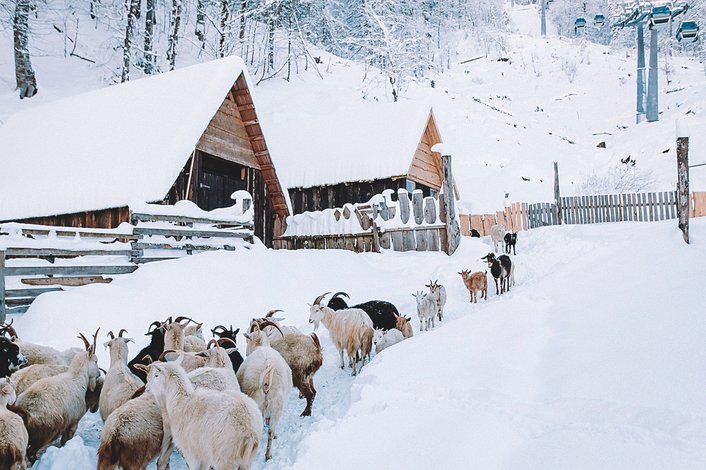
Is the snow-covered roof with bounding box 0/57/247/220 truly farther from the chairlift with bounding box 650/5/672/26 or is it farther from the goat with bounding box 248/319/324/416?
the chairlift with bounding box 650/5/672/26

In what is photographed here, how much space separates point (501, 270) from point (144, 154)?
30.1ft

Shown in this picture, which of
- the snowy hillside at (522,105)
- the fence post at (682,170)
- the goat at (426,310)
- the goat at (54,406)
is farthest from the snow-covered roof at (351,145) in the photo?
the goat at (54,406)

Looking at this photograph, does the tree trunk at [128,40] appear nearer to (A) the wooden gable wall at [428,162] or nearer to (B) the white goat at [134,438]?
(A) the wooden gable wall at [428,162]

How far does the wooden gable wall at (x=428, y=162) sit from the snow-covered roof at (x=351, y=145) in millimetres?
933

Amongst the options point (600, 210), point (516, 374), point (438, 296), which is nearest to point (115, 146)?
point (438, 296)

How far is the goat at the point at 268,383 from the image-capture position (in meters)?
4.73

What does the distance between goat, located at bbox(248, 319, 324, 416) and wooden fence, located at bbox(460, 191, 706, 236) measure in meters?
18.1

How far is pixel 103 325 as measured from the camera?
7.27m

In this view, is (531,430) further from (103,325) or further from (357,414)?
(103,325)

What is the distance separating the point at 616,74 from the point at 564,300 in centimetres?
6014

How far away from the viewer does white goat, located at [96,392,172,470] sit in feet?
12.0

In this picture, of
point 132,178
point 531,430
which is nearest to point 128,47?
point 132,178

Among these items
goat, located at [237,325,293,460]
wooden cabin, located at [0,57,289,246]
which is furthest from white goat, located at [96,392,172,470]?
wooden cabin, located at [0,57,289,246]

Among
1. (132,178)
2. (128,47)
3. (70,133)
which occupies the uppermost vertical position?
(128,47)
